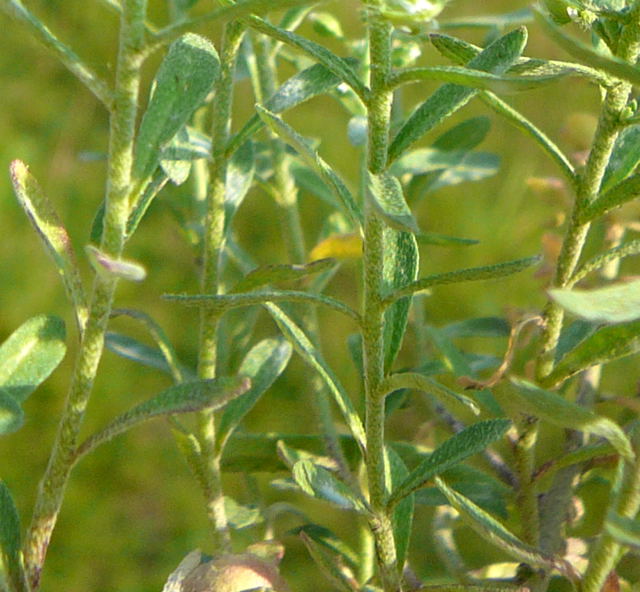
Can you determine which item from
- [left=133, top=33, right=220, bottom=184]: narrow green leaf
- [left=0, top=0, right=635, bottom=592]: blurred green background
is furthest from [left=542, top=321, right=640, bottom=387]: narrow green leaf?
[left=0, top=0, right=635, bottom=592]: blurred green background

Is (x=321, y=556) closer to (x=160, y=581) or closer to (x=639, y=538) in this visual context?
(x=639, y=538)

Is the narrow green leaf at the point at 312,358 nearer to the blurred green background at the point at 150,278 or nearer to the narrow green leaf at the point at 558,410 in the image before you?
the narrow green leaf at the point at 558,410

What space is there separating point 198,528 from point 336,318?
1.49ft

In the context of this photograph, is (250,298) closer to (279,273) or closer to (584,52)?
(279,273)

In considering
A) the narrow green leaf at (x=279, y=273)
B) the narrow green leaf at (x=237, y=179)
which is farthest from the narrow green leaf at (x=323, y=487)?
the narrow green leaf at (x=237, y=179)

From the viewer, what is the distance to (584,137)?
870 millimetres

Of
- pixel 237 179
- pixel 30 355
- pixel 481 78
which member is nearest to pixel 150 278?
pixel 237 179

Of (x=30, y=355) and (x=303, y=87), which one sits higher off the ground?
(x=303, y=87)

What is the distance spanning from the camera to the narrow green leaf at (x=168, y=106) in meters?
0.48

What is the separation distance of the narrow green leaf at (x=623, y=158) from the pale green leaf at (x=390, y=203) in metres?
0.20

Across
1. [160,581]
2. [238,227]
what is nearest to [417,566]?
[160,581]

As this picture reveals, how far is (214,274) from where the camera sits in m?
0.64

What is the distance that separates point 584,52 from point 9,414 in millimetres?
366

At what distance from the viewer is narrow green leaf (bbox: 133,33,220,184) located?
1.58 ft
